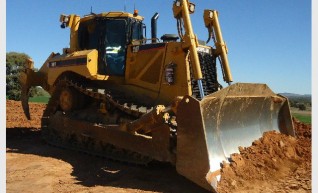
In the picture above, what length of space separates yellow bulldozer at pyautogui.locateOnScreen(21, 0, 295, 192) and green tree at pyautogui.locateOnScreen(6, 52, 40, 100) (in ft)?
75.0

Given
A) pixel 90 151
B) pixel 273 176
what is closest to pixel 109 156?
pixel 90 151

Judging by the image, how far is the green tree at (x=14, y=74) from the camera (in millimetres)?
30672

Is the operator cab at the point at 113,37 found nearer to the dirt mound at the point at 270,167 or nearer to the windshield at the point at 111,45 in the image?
the windshield at the point at 111,45

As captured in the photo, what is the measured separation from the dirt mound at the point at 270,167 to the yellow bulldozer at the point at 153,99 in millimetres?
197

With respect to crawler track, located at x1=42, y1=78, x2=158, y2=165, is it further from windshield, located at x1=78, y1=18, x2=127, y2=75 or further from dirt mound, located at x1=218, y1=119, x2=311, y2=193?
dirt mound, located at x1=218, y1=119, x2=311, y2=193

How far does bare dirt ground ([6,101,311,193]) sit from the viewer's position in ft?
17.8

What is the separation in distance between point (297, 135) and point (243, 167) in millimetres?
3329

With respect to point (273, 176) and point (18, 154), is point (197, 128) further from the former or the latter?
point (18, 154)

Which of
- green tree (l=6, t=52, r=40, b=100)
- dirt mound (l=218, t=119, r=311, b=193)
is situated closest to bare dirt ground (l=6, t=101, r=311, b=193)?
dirt mound (l=218, t=119, r=311, b=193)

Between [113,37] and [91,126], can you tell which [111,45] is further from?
[91,126]

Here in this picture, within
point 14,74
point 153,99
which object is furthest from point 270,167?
point 14,74

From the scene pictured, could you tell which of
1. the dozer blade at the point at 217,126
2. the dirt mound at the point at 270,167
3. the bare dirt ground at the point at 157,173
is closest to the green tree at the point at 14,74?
the bare dirt ground at the point at 157,173

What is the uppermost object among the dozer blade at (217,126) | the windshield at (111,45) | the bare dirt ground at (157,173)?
the windshield at (111,45)

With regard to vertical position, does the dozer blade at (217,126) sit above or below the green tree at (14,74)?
below
